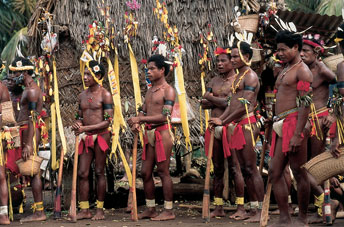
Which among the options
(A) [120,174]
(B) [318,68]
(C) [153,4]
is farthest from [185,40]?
Result: (A) [120,174]

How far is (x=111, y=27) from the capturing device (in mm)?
9266

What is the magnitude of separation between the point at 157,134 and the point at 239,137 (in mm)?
1087

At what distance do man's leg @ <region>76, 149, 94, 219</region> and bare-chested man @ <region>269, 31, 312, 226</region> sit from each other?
9.66ft

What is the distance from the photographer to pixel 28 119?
812cm

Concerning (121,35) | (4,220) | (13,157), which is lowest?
(4,220)

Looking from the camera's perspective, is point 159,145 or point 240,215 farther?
point 159,145

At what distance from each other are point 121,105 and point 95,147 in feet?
4.43

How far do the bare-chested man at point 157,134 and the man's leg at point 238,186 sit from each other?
0.83 meters

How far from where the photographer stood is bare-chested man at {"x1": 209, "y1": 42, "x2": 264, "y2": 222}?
7.38m

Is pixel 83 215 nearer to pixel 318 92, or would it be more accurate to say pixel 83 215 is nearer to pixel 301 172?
pixel 301 172

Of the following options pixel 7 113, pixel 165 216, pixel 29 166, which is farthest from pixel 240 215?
pixel 7 113

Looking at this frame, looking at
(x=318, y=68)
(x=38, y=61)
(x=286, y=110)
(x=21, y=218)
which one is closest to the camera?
(x=286, y=110)

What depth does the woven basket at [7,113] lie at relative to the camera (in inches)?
303

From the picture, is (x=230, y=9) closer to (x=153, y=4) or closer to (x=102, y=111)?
(x=153, y=4)
